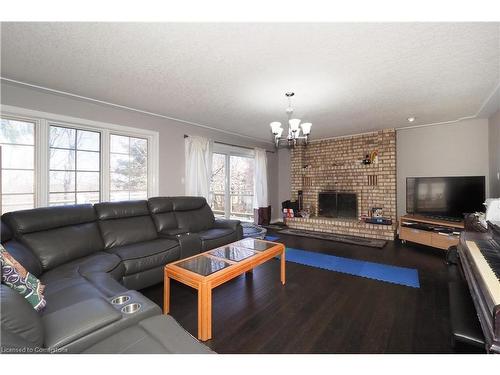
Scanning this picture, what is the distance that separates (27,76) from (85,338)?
2791 mm

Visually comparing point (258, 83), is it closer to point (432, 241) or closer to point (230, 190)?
point (230, 190)

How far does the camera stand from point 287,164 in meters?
6.67

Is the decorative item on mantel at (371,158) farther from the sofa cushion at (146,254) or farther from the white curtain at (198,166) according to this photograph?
the sofa cushion at (146,254)

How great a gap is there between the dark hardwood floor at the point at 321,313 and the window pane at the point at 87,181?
6.05 ft

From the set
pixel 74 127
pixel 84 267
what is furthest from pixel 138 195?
pixel 84 267

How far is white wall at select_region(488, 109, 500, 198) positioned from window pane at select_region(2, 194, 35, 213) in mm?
6498

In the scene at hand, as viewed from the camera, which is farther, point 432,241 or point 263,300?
point 432,241

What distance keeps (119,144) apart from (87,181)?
0.73 m

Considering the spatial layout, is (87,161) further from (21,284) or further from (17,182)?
(21,284)

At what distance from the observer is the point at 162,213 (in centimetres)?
339

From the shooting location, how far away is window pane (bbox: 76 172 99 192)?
10.6ft

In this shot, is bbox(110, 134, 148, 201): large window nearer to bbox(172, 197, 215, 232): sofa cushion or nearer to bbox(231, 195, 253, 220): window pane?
bbox(172, 197, 215, 232): sofa cushion

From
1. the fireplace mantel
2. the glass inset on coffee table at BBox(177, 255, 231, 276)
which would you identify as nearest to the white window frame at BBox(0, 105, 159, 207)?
the glass inset on coffee table at BBox(177, 255, 231, 276)
